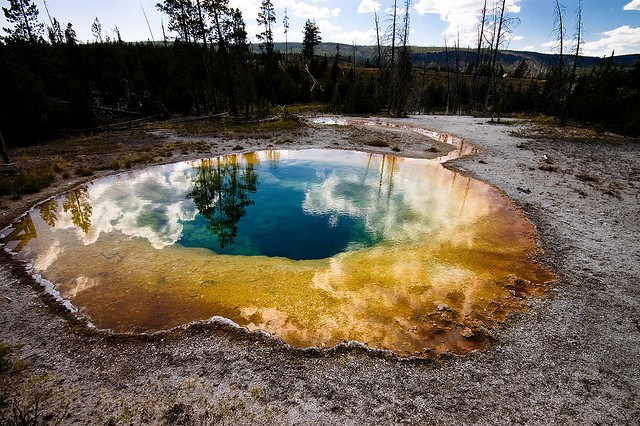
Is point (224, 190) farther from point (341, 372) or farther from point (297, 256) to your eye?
point (341, 372)

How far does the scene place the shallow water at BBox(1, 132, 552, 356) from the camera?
14.8ft

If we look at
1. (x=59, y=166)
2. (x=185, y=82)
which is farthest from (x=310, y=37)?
(x=59, y=166)

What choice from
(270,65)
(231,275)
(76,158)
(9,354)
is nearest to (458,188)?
(231,275)

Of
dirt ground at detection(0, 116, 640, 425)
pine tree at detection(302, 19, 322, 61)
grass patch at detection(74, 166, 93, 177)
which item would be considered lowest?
dirt ground at detection(0, 116, 640, 425)

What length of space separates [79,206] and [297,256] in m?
7.42

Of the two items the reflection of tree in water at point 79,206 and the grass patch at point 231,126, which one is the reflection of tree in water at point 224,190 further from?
the grass patch at point 231,126

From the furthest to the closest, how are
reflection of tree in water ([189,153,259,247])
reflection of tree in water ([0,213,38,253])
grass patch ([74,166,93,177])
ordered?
grass patch ([74,166,93,177]) < reflection of tree in water ([189,153,259,247]) < reflection of tree in water ([0,213,38,253])

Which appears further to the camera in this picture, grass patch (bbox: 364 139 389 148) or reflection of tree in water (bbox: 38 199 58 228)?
grass patch (bbox: 364 139 389 148)

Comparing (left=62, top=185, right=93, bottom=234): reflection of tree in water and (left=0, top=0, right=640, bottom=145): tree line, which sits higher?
(left=0, top=0, right=640, bottom=145): tree line

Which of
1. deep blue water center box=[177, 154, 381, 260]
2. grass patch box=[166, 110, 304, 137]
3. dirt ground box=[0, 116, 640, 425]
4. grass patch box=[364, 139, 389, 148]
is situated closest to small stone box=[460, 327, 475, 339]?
dirt ground box=[0, 116, 640, 425]

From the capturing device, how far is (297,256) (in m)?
6.47

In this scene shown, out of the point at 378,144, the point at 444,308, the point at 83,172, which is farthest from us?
the point at 378,144

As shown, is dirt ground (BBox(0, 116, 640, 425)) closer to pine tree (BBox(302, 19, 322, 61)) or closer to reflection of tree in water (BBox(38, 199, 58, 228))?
reflection of tree in water (BBox(38, 199, 58, 228))

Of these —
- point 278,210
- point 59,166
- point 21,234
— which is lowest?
point 278,210
